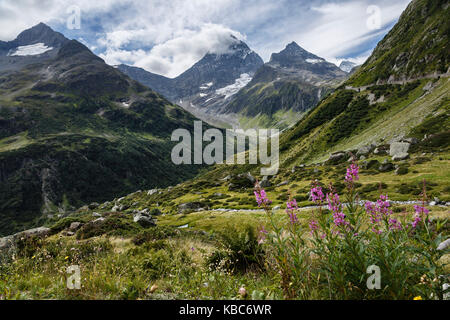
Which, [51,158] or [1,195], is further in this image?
[51,158]

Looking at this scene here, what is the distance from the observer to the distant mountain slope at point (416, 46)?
310 feet

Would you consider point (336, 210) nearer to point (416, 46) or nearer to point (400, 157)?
point (400, 157)

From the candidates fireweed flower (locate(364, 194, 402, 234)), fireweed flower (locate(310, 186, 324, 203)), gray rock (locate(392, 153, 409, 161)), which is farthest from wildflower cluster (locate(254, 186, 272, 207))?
gray rock (locate(392, 153, 409, 161))

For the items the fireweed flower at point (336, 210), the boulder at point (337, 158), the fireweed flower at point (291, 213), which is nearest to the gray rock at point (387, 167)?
the boulder at point (337, 158)

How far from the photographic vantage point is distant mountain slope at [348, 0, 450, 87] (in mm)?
94562

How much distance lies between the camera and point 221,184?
8388 centimetres

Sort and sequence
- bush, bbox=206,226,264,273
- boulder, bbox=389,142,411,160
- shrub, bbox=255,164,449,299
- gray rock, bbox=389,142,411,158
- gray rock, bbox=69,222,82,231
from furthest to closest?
gray rock, bbox=389,142,411,158, boulder, bbox=389,142,411,160, gray rock, bbox=69,222,82,231, bush, bbox=206,226,264,273, shrub, bbox=255,164,449,299

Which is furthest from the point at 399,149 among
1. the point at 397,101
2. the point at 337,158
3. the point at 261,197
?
the point at 261,197

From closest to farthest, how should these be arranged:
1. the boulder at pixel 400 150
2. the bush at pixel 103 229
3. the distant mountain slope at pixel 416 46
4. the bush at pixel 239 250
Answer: the bush at pixel 239 250 → the bush at pixel 103 229 → the boulder at pixel 400 150 → the distant mountain slope at pixel 416 46

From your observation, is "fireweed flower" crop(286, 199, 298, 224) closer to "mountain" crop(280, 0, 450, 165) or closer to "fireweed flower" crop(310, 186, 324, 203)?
"fireweed flower" crop(310, 186, 324, 203)

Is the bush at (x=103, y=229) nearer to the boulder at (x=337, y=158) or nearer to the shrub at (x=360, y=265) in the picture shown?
the shrub at (x=360, y=265)

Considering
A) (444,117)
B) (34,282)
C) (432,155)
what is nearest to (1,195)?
(34,282)
